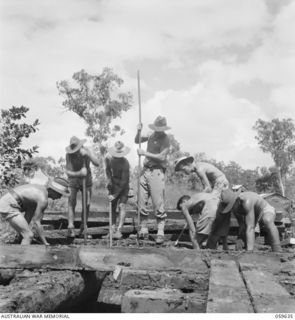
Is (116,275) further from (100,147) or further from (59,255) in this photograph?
(100,147)

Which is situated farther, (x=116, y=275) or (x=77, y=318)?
(x=116, y=275)

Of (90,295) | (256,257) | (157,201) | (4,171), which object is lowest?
(90,295)

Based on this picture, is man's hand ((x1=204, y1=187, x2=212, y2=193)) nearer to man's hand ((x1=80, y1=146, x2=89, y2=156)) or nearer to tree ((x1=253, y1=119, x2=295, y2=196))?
man's hand ((x1=80, y1=146, x2=89, y2=156))

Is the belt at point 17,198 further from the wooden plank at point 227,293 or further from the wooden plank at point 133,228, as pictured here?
the wooden plank at point 227,293

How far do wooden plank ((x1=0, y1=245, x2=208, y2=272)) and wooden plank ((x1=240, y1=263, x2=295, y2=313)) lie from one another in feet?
5.09

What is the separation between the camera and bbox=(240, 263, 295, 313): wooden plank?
3027 mm

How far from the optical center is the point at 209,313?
2.82 meters

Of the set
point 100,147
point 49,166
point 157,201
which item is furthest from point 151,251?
point 49,166

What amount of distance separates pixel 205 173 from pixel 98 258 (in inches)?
128

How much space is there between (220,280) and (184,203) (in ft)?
12.1

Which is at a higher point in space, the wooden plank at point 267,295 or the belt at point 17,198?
the belt at point 17,198

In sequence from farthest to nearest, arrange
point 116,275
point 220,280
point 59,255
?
point 59,255, point 116,275, point 220,280

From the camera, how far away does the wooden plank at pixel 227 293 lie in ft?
9.78

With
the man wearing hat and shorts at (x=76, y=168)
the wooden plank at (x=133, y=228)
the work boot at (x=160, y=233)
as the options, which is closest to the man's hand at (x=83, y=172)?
the man wearing hat and shorts at (x=76, y=168)
